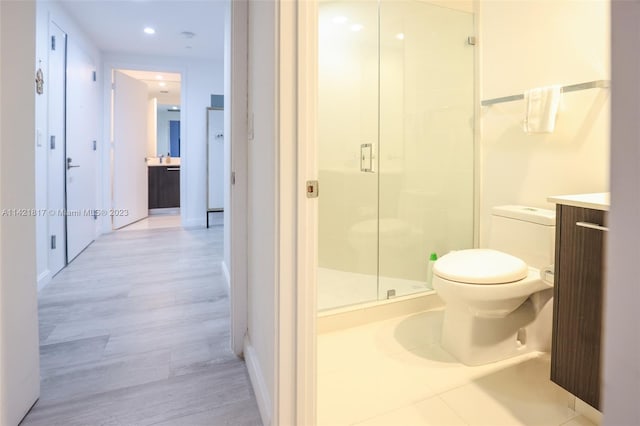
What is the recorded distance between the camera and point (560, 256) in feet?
4.47

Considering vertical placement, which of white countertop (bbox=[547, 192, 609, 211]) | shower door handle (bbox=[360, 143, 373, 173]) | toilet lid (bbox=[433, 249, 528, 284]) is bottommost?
toilet lid (bbox=[433, 249, 528, 284])

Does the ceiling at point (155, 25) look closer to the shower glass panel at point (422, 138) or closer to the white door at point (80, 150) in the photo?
the white door at point (80, 150)

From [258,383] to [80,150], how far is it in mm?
3497

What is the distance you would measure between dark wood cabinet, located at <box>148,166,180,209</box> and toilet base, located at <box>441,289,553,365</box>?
6.29 meters

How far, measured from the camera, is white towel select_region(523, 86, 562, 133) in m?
1.86

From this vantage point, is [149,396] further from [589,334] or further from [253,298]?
[589,334]

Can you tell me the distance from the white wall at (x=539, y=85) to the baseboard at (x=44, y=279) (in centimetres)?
314

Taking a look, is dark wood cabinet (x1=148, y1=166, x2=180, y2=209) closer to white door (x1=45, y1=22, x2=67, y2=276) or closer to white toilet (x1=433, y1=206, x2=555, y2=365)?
white door (x1=45, y1=22, x2=67, y2=276)

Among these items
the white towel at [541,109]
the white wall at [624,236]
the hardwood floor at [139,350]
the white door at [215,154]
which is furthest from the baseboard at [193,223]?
the white wall at [624,236]

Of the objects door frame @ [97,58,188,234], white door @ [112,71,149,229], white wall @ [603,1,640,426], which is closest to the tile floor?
white wall @ [603,1,640,426]

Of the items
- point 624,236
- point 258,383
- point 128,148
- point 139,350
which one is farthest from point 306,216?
point 128,148

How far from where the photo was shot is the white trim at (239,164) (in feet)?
5.66

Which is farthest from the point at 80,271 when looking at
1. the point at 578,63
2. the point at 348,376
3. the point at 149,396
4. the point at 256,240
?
the point at 578,63

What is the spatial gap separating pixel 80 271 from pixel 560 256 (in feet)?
11.4
